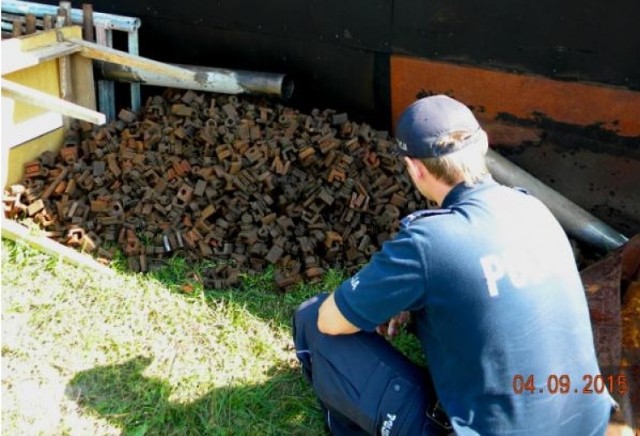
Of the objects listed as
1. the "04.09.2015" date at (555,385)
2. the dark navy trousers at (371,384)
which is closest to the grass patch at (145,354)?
the dark navy trousers at (371,384)

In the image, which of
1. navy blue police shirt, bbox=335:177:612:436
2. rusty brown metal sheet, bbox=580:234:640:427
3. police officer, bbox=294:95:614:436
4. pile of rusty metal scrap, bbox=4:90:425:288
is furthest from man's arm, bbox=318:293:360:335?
pile of rusty metal scrap, bbox=4:90:425:288

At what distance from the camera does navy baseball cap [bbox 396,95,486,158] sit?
2.52 m

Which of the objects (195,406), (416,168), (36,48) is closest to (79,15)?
(36,48)

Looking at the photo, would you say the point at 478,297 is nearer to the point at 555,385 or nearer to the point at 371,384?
the point at 555,385

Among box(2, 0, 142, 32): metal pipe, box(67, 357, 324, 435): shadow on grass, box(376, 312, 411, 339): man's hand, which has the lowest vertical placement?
box(67, 357, 324, 435): shadow on grass

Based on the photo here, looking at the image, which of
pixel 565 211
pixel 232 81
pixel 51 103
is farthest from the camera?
pixel 232 81

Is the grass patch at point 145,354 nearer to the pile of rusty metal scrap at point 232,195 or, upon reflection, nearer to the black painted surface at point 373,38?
the pile of rusty metal scrap at point 232,195

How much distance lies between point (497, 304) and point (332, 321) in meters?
0.72

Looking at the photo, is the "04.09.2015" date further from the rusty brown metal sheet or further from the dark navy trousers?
the rusty brown metal sheet

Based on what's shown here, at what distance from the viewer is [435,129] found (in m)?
2.53

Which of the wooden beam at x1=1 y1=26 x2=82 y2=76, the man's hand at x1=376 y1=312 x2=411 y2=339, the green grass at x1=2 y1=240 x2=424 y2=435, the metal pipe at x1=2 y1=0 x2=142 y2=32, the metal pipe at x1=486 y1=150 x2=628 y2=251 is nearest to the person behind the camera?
the man's hand at x1=376 y1=312 x2=411 y2=339

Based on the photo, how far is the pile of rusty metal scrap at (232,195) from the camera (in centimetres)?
461

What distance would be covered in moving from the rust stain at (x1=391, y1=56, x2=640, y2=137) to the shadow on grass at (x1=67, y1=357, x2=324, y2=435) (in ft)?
7.85

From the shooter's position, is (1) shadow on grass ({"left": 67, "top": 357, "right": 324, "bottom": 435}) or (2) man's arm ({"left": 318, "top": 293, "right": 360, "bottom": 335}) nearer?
(2) man's arm ({"left": 318, "top": 293, "right": 360, "bottom": 335})
